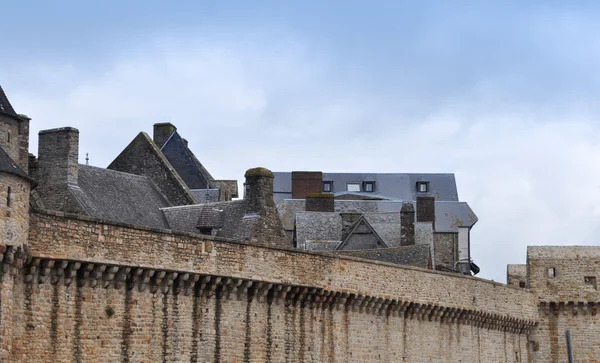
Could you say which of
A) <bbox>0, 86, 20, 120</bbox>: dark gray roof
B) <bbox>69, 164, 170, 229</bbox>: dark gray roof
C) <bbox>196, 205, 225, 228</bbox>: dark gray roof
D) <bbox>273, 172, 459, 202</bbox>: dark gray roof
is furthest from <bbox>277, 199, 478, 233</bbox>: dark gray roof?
<bbox>0, 86, 20, 120</bbox>: dark gray roof

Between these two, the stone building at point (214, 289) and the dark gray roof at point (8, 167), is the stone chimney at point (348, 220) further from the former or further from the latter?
the dark gray roof at point (8, 167)

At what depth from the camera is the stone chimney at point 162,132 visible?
58.5 meters

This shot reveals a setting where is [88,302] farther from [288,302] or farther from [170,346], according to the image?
[288,302]

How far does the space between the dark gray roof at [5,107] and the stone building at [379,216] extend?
20.2 metres

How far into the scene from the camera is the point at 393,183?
290 ft

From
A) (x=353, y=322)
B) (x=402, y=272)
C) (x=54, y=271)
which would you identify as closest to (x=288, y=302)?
(x=353, y=322)

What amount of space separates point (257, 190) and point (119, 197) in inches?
172

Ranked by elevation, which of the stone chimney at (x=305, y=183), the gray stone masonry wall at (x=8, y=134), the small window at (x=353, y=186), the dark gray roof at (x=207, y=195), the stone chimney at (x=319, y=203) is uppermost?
the small window at (x=353, y=186)

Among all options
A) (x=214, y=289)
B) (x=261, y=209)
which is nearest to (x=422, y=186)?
(x=261, y=209)

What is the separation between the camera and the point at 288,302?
37.9 meters

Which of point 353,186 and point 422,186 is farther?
point 353,186

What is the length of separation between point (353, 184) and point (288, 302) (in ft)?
169

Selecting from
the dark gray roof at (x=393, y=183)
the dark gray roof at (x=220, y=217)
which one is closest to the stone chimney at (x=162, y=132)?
the dark gray roof at (x=220, y=217)

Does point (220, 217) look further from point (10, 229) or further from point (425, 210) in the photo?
point (425, 210)
